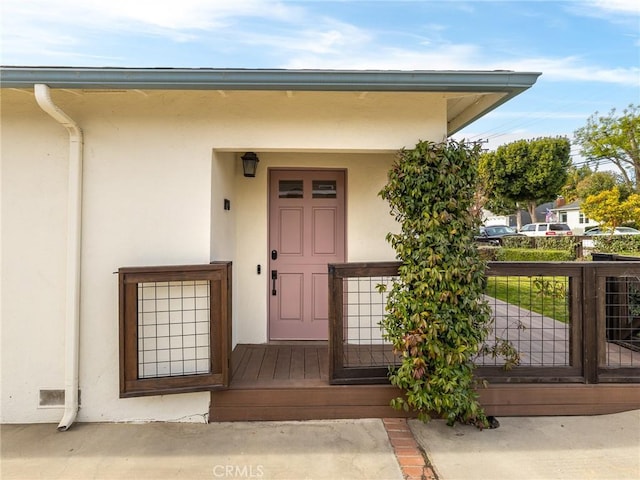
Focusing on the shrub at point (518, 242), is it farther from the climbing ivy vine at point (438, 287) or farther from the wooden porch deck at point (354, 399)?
the climbing ivy vine at point (438, 287)

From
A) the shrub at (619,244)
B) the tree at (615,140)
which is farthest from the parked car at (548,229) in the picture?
the shrub at (619,244)

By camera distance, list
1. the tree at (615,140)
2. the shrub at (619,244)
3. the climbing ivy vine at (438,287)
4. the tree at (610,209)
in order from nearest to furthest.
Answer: the climbing ivy vine at (438,287), the shrub at (619,244), the tree at (610,209), the tree at (615,140)

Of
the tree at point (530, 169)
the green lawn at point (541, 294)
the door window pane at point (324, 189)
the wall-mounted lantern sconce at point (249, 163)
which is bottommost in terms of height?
the green lawn at point (541, 294)

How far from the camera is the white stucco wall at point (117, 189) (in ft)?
9.84

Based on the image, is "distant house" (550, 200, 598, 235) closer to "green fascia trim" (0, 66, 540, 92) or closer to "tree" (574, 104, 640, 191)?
"tree" (574, 104, 640, 191)

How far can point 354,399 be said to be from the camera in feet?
9.97

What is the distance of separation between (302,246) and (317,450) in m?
2.34

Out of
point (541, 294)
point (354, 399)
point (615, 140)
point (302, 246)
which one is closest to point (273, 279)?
point (302, 246)

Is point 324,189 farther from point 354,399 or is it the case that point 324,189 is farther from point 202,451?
point 202,451

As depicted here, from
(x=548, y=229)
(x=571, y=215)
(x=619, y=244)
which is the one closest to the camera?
(x=619, y=244)

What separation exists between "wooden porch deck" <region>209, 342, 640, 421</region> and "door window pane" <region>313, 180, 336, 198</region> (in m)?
2.18

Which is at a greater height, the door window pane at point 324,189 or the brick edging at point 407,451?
the door window pane at point 324,189

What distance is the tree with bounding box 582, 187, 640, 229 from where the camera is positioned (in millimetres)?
14411

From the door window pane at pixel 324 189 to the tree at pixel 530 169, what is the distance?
23.5 meters
